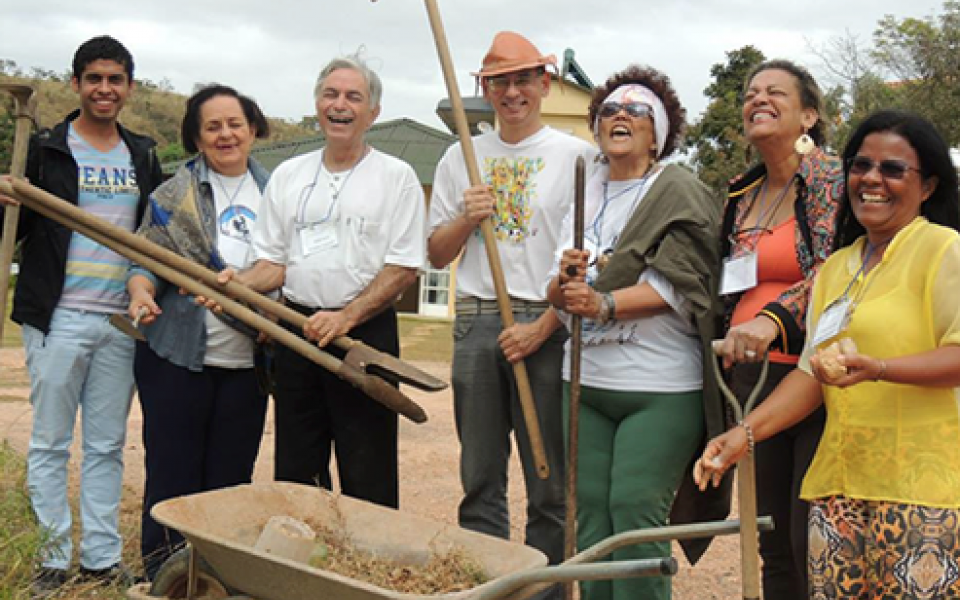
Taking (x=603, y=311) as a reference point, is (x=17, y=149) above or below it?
above

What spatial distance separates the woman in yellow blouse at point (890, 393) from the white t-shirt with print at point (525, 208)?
132cm

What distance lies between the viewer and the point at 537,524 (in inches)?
160

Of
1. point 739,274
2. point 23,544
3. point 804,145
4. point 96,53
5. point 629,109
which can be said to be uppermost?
point 96,53

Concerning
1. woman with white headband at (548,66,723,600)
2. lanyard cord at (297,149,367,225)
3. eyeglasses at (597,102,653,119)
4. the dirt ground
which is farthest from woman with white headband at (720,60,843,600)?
the dirt ground

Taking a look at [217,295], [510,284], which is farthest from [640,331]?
[217,295]

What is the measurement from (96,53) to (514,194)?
1938mm

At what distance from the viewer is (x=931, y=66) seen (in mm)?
17703

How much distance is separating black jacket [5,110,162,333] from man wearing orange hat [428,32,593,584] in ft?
5.24

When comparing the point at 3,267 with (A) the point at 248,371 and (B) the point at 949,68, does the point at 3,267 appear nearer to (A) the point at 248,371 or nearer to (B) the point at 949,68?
(A) the point at 248,371

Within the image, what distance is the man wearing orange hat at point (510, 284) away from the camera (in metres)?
4.00

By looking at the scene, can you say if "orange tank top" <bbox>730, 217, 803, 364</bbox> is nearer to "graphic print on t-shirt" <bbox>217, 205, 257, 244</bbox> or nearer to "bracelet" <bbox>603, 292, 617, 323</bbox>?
"bracelet" <bbox>603, 292, 617, 323</bbox>

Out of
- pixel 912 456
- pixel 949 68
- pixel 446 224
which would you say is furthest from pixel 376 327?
pixel 949 68

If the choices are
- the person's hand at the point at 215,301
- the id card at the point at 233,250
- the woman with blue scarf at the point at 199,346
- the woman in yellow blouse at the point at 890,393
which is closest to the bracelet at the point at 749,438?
the woman in yellow blouse at the point at 890,393

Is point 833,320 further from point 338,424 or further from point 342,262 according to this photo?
point 338,424
